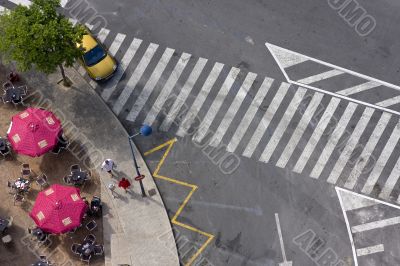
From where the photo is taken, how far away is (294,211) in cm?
3422

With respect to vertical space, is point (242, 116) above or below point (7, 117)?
below

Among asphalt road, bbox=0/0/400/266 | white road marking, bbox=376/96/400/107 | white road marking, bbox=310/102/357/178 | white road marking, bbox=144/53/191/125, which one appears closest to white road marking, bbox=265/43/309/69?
asphalt road, bbox=0/0/400/266

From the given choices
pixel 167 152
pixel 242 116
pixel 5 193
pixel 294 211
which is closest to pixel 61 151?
pixel 5 193

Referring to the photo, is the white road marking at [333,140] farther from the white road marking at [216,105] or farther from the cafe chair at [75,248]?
the cafe chair at [75,248]

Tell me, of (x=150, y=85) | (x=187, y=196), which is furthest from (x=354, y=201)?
(x=150, y=85)

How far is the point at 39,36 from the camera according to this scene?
1267 inches

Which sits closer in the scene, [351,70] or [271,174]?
[271,174]

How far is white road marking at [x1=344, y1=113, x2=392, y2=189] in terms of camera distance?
35.0m

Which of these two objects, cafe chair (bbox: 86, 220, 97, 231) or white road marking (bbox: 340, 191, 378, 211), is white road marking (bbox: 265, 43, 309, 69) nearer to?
A: white road marking (bbox: 340, 191, 378, 211)

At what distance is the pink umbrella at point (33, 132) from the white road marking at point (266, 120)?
12.2 meters

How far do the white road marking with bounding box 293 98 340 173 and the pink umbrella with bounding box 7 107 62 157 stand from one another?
15435 millimetres

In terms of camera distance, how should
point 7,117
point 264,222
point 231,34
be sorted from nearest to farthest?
point 264,222
point 7,117
point 231,34

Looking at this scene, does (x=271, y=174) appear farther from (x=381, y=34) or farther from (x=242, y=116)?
(x=381, y=34)

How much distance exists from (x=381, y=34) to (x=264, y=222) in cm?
1600
